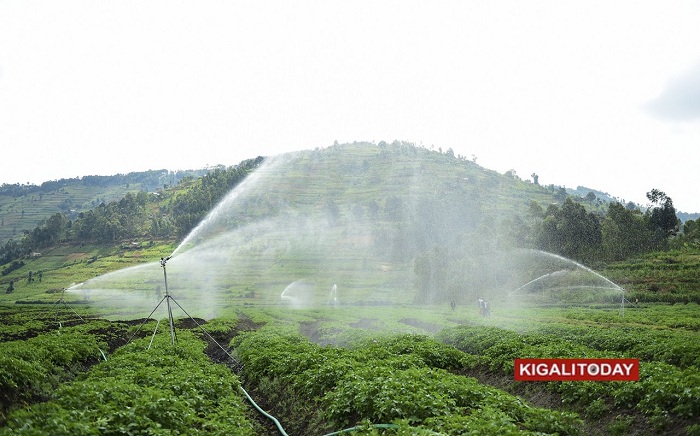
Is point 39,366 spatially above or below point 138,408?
below

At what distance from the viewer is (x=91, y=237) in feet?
638

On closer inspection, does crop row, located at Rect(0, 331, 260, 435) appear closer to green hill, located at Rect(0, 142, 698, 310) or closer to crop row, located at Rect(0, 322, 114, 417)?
crop row, located at Rect(0, 322, 114, 417)

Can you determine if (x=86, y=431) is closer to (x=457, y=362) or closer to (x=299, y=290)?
(x=457, y=362)

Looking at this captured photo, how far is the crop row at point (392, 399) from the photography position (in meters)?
10.9

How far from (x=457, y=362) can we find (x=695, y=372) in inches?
413

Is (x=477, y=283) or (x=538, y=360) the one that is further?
(x=477, y=283)

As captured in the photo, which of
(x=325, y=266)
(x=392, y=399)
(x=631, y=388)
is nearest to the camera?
(x=392, y=399)

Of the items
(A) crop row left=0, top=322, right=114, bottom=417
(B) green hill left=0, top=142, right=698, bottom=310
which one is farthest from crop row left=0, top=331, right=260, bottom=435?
(B) green hill left=0, top=142, right=698, bottom=310

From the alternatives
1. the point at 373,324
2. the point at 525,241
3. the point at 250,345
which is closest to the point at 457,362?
the point at 250,345

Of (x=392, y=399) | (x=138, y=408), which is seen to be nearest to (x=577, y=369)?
(x=392, y=399)

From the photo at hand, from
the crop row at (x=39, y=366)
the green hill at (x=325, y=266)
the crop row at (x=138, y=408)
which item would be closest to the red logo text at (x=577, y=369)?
the crop row at (x=138, y=408)

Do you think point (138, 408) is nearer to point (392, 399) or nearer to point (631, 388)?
point (392, 399)

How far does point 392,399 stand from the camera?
39.8 ft

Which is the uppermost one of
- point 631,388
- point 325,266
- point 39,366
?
point 631,388
